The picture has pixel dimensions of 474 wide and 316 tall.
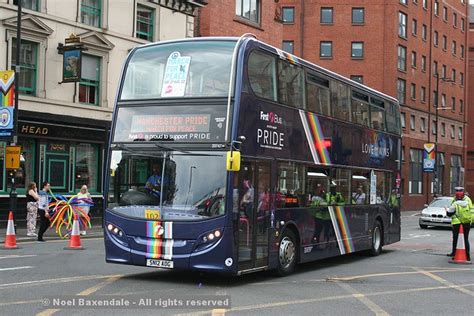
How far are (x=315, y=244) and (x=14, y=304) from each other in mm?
6427

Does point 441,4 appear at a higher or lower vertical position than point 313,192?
higher

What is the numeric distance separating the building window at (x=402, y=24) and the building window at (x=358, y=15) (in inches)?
130

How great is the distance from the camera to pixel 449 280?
1192 centimetres

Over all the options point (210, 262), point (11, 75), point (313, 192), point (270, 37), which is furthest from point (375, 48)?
point (210, 262)

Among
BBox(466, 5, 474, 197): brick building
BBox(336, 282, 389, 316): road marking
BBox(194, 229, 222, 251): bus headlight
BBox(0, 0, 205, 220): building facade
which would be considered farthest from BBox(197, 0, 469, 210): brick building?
BBox(194, 229, 222, 251): bus headlight

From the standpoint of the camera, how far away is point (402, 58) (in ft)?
189

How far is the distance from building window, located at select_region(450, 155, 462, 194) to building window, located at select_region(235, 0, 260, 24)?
3852cm

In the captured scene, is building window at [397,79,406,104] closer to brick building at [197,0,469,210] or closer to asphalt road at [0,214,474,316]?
brick building at [197,0,469,210]

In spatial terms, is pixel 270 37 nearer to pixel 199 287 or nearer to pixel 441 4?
pixel 199 287

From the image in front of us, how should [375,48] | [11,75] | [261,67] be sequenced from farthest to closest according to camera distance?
[375,48] → [11,75] → [261,67]

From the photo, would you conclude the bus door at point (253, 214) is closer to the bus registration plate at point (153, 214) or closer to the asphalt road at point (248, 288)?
the asphalt road at point (248, 288)

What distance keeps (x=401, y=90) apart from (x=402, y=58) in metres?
2.96

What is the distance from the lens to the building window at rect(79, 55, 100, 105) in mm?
25891

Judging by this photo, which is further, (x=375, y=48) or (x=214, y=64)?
(x=375, y=48)
